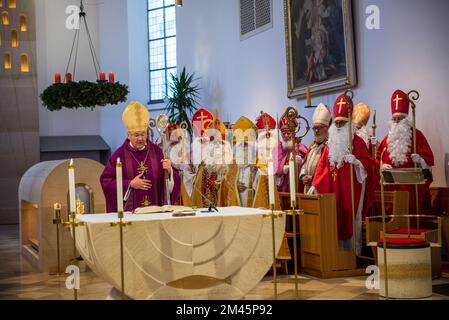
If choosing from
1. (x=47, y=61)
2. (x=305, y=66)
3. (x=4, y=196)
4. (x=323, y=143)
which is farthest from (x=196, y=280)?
(x=47, y=61)

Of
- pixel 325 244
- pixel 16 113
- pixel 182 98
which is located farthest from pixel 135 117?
pixel 16 113

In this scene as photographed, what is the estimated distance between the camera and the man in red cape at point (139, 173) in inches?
233

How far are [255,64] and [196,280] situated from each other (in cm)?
774

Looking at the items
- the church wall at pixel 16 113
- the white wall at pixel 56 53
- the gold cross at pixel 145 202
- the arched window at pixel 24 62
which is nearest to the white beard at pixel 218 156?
the gold cross at pixel 145 202

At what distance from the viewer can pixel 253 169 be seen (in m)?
7.59

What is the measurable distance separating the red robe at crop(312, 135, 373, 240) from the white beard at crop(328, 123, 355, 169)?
64 mm

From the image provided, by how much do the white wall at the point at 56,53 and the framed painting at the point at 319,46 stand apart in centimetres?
790

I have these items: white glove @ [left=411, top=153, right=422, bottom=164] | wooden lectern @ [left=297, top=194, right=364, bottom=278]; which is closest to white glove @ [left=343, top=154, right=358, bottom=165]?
wooden lectern @ [left=297, top=194, right=364, bottom=278]

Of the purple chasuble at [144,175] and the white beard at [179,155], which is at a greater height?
the white beard at [179,155]

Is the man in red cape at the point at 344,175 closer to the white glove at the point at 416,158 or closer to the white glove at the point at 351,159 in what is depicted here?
the white glove at the point at 351,159

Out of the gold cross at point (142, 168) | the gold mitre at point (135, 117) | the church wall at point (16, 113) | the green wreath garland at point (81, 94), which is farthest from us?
the church wall at point (16, 113)

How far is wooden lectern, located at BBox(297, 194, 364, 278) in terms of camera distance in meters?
7.06

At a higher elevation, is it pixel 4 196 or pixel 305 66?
pixel 305 66
